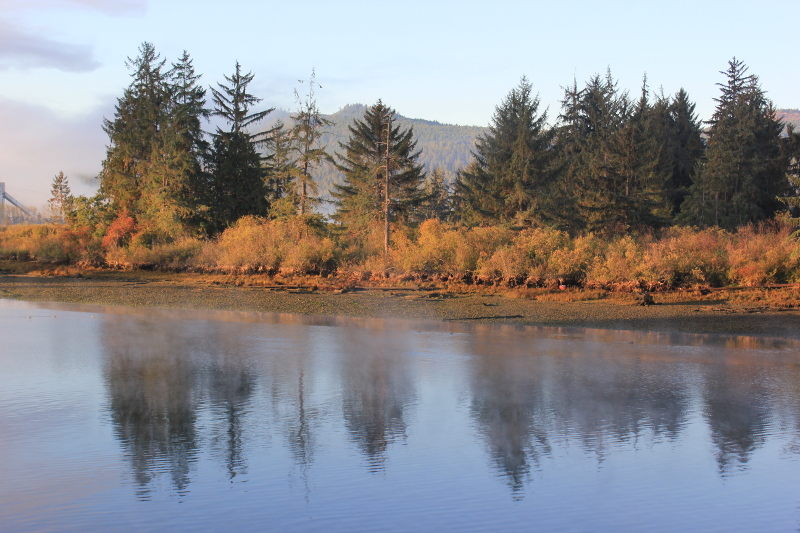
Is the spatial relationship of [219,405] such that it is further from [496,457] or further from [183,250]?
[183,250]

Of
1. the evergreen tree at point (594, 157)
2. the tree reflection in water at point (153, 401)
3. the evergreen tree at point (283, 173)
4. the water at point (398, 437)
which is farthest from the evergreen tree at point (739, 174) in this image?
the tree reflection in water at point (153, 401)

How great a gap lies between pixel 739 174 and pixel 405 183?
2140cm

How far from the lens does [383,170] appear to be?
36.7 meters

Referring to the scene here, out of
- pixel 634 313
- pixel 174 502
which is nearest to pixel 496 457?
pixel 174 502

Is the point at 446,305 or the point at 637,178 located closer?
the point at 446,305

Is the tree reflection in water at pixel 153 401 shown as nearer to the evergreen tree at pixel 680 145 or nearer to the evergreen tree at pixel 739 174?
the evergreen tree at pixel 739 174

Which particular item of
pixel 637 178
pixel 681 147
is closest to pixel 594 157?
pixel 637 178

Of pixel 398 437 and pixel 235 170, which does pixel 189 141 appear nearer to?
pixel 235 170

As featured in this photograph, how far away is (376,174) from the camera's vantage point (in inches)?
1473

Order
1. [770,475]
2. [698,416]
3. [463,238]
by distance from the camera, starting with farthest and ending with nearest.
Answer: [463,238] → [698,416] → [770,475]

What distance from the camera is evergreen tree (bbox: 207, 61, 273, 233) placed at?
42.3m

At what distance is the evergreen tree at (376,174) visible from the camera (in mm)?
36181

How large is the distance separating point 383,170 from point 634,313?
66.1 feet

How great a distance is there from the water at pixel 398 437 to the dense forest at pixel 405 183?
1433 cm
